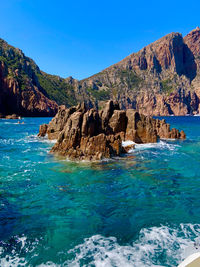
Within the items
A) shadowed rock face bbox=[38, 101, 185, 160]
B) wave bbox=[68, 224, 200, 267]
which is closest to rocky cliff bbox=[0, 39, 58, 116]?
shadowed rock face bbox=[38, 101, 185, 160]

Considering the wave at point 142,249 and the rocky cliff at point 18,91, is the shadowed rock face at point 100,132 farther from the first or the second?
the rocky cliff at point 18,91

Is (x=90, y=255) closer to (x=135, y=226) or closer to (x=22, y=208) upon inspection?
(x=135, y=226)

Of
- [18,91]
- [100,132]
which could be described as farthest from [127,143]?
[18,91]

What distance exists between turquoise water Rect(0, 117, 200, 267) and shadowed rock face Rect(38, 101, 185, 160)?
16.6ft

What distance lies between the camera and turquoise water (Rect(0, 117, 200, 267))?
334 inches

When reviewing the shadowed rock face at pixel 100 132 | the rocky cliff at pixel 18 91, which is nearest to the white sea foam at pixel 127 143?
the shadowed rock face at pixel 100 132

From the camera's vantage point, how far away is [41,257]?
8.32 m

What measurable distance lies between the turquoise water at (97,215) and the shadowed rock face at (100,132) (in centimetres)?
505

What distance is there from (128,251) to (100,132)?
28339mm

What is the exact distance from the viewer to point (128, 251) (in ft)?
28.3

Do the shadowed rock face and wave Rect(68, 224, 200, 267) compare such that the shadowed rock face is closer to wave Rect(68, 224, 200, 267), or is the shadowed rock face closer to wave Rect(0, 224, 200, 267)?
wave Rect(68, 224, 200, 267)

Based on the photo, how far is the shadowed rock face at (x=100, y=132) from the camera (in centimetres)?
2597

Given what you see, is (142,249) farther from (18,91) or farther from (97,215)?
(18,91)

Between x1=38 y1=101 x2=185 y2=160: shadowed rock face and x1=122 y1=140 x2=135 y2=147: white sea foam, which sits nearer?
x1=38 y1=101 x2=185 y2=160: shadowed rock face
